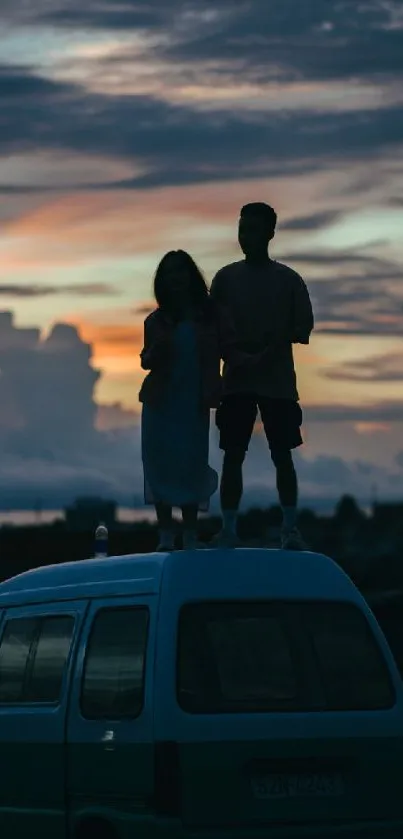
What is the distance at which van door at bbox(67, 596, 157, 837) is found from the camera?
10.7 m

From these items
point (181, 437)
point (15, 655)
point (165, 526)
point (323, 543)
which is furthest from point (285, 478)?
point (323, 543)

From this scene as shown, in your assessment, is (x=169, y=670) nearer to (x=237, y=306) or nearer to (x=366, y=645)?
(x=366, y=645)

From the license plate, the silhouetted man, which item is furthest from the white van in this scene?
the silhouetted man

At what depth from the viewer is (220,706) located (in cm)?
1077

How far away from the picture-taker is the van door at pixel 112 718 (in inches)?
421

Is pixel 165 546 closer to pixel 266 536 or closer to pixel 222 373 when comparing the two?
pixel 222 373

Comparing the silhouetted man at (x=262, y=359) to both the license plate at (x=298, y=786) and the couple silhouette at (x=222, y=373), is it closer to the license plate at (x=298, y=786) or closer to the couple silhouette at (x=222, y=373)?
the couple silhouette at (x=222, y=373)

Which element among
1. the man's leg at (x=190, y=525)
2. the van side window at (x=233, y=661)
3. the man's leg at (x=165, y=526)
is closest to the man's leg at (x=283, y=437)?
the man's leg at (x=190, y=525)

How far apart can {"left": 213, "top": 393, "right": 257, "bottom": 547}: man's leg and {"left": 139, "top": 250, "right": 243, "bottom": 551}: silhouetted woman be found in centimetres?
9

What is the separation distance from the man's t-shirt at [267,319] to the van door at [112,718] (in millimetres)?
2098

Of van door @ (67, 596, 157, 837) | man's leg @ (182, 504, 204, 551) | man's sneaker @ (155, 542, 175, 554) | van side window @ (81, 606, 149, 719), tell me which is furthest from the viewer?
man's leg @ (182, 504, 204, 551)

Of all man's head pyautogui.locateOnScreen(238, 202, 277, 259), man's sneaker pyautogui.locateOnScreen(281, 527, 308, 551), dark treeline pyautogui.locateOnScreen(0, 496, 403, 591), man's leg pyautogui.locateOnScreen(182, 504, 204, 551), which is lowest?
dark treeline pyautogui.locateOnScreen(0, 496, 403, 591)

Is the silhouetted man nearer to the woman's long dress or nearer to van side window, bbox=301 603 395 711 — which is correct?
the woman's long dress

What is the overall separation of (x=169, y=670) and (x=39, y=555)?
3074 inches
